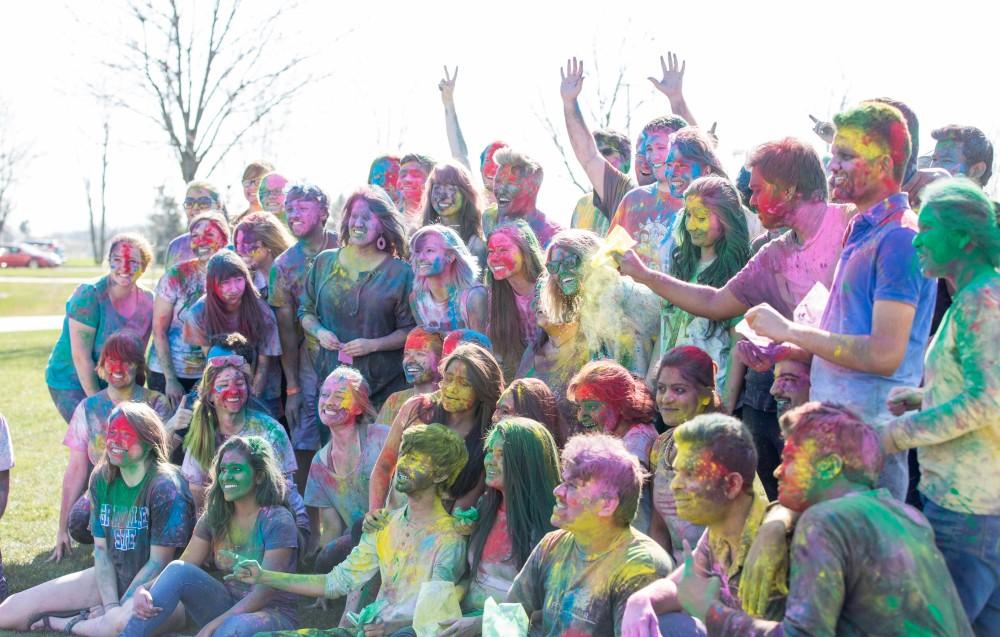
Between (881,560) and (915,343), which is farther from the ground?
(915,343)

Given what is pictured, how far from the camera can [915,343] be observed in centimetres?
345

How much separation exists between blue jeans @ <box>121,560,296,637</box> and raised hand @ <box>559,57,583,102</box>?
3.12 metres

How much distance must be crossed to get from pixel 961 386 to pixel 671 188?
2.44m

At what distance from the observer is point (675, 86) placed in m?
6.39

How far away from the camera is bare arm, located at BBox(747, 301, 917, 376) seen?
3275 millimetres

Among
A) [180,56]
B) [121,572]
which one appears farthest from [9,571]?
[180,56]

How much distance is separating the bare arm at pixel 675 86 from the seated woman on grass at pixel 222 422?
2.87 m

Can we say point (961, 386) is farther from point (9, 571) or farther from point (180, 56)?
point (180, 56)

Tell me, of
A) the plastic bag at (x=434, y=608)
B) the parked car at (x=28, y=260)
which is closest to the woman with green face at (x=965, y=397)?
the plastic bag at (x=434, y=608)

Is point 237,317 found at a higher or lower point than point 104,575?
higher

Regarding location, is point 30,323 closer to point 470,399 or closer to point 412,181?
point 412,181

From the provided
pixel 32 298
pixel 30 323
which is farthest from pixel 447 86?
pixel 32 298

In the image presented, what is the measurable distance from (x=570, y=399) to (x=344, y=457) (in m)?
1.67

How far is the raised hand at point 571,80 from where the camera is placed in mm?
6086
